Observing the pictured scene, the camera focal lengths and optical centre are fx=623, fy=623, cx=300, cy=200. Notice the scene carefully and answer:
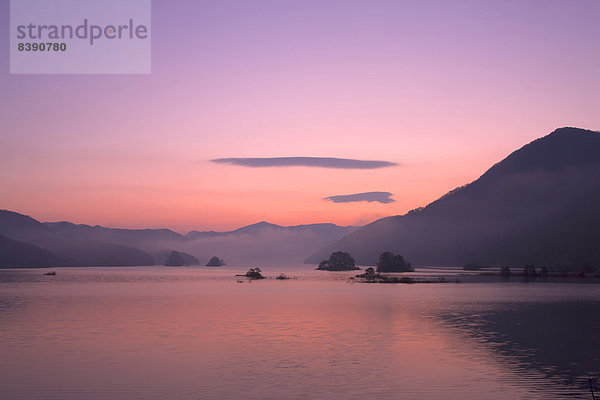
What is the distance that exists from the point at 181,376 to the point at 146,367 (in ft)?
15.5

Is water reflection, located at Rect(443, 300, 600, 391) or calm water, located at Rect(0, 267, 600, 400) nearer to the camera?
calm water, located at Rect(0, 267, 600, 400)

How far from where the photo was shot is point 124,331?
69938mm

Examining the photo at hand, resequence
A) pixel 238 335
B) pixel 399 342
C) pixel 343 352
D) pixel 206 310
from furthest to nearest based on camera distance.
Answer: pixel 206 310 → pixel 238 335 → pixel 399 342 → pixel 343 352

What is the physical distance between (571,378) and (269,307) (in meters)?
70.9

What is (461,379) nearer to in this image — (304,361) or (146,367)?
(304,361)

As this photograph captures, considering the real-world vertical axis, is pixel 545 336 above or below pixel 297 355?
below

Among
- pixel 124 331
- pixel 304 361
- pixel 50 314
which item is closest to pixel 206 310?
pixel 50 314

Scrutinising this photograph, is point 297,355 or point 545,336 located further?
point 545,336

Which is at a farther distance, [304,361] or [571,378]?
[304,361]

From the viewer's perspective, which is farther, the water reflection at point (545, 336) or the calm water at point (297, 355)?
the water reflection at point (545, 336)

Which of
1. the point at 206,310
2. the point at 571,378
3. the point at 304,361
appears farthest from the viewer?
the point at 206,310

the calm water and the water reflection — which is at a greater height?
the calm water

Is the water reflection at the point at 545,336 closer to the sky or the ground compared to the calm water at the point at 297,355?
closer to the ground

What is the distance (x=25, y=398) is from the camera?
1421 inches
